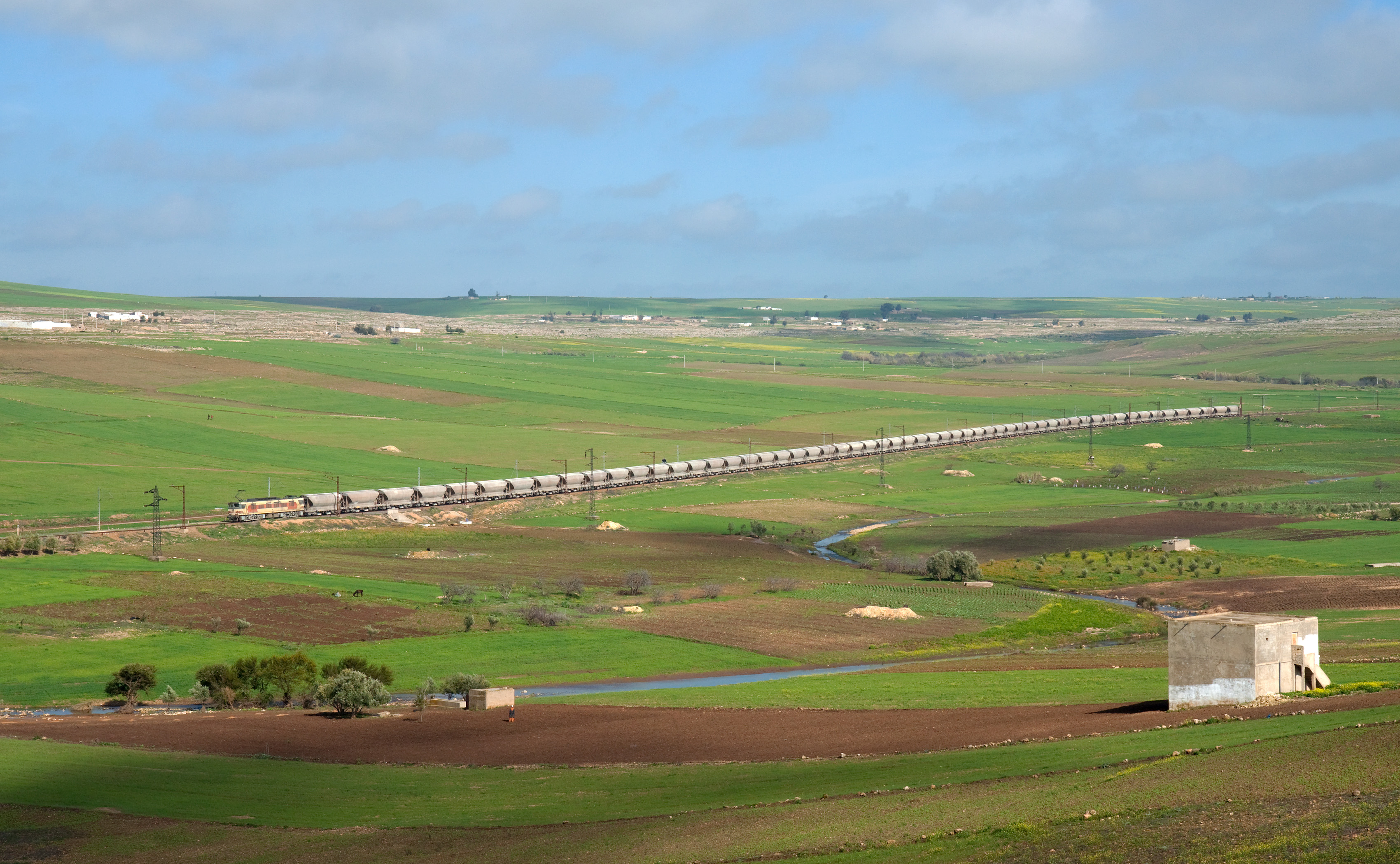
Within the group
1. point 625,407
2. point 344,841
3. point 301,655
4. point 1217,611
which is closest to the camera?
point 344,841

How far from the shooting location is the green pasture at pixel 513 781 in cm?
3425

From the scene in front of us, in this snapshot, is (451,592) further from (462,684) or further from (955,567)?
(955,567)

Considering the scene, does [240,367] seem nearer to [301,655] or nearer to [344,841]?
[301,655]

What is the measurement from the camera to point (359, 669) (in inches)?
2163

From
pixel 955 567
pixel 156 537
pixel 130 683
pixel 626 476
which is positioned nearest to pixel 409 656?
pixel 130 683

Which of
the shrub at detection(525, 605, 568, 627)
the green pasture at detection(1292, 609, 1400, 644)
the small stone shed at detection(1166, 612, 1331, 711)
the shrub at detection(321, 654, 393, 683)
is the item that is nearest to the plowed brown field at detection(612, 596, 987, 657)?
the shrub at detection(525, 605, 568, 627)

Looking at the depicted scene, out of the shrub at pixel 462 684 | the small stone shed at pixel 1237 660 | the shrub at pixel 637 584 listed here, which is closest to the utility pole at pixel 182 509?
the shrub at pixel 637 584

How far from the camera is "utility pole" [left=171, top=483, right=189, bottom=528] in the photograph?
9075cm

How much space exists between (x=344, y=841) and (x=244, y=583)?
135 feet

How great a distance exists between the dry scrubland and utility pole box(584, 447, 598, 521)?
2.51 m

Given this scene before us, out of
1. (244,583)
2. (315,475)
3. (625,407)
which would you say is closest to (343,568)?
(244,583)

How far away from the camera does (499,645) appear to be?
62.9 metres

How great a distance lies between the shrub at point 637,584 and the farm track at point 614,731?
27.0 m

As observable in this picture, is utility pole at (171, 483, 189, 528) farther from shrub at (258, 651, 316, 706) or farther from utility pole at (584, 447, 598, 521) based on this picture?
shrub at (258, 651, 316, 706)
